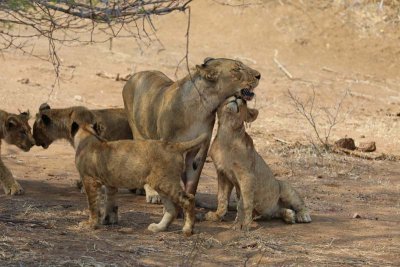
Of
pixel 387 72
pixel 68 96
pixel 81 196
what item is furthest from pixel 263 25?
pixel 81 196

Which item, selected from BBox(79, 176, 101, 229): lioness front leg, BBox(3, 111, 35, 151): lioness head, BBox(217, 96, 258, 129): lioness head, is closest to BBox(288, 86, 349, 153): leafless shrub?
BBox(217, 96, 258, 129): lioness head

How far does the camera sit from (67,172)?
33.8 feet

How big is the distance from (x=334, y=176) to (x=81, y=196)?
3.22 meters

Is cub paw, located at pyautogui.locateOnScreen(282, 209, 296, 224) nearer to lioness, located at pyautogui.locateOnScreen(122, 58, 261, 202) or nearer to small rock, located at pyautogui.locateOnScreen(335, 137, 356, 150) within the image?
lioness, located at pyautogui.locateOnScreen(122, 58, 261, 202)

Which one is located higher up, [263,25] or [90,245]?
[263,25]

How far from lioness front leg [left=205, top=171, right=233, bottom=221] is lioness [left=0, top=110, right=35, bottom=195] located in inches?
84.7

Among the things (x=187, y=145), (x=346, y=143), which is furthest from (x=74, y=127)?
(x=346, y=143)

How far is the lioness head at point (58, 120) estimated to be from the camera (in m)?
7.96

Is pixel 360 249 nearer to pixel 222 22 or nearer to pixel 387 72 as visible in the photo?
pixel 387 72

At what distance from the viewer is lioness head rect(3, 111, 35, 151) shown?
29.6ft

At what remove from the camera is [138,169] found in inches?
279

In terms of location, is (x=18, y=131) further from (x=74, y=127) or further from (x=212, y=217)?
(x=212, y=217)

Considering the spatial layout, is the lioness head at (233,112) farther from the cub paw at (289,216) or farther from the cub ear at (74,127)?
the cub ear at (74,127)

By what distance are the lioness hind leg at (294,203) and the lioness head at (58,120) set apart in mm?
1838
